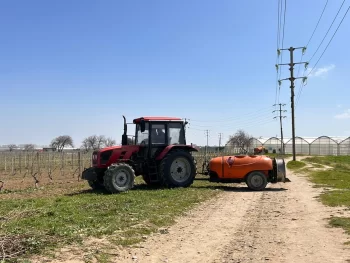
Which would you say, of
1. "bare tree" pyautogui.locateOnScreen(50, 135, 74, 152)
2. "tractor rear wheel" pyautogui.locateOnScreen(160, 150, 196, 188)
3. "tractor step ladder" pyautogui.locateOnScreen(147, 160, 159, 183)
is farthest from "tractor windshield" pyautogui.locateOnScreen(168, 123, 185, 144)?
"bare tree" pyautogui.locateOnScreen(50, 135, 74, 152)

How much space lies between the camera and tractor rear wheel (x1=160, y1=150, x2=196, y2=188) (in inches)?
551

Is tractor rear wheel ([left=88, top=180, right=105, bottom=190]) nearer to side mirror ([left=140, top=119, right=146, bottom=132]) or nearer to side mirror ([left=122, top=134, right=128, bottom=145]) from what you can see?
side mirror ([left=122, top=134, right=128, bottom=145])

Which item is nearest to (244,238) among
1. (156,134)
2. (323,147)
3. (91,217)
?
(91,217)

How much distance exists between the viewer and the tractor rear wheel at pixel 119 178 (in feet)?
41.3

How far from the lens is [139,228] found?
25.0 ft

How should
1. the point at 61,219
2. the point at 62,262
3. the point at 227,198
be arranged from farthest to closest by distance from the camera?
the point at 227,198 → the point at 61,219 → the point at 62,262

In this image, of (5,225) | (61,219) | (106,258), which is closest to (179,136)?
(61,219)

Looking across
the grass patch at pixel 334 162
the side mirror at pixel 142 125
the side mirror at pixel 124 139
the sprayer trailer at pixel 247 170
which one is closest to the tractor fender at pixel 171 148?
the side mirror at pixel 142 125

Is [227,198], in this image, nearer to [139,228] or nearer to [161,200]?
[161,200]

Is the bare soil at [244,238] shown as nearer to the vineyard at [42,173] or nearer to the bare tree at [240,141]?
the vineyard at [42,173]

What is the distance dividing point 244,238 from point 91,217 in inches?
129

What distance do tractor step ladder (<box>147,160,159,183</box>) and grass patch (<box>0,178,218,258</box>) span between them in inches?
68.6

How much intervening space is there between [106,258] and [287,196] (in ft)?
29.9

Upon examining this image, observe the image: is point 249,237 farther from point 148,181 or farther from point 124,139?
point 124,139
